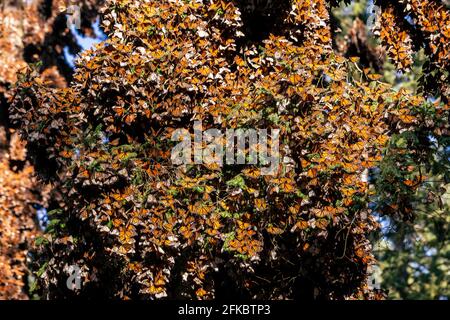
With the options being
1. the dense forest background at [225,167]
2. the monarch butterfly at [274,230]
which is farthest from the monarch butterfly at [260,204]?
the monarch butterfly at [274,230]

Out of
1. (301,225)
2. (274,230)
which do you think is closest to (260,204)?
(274,230)

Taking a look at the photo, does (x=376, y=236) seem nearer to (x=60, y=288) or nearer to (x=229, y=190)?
(x=229, y=190)

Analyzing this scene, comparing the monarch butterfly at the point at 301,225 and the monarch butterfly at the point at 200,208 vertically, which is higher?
the monarch butterfly at the point at 200,208

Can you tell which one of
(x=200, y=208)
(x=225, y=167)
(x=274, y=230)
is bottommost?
(x=274, y=230)

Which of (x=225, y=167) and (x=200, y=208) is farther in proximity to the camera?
(x=225, y=167)

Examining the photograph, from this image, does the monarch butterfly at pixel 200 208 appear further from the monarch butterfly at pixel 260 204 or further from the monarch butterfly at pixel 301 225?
the monarch butterfly at pixel 301 225

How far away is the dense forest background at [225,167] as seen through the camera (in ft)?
22.8

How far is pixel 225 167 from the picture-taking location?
286 inches

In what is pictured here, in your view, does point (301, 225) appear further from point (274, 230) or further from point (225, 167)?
point (225, 167)

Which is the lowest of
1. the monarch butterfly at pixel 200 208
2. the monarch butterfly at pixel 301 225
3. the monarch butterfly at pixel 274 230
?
the monarch butterfly at pixel 274 230

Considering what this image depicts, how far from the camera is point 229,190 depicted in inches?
277

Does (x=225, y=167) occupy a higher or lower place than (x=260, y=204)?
higher
